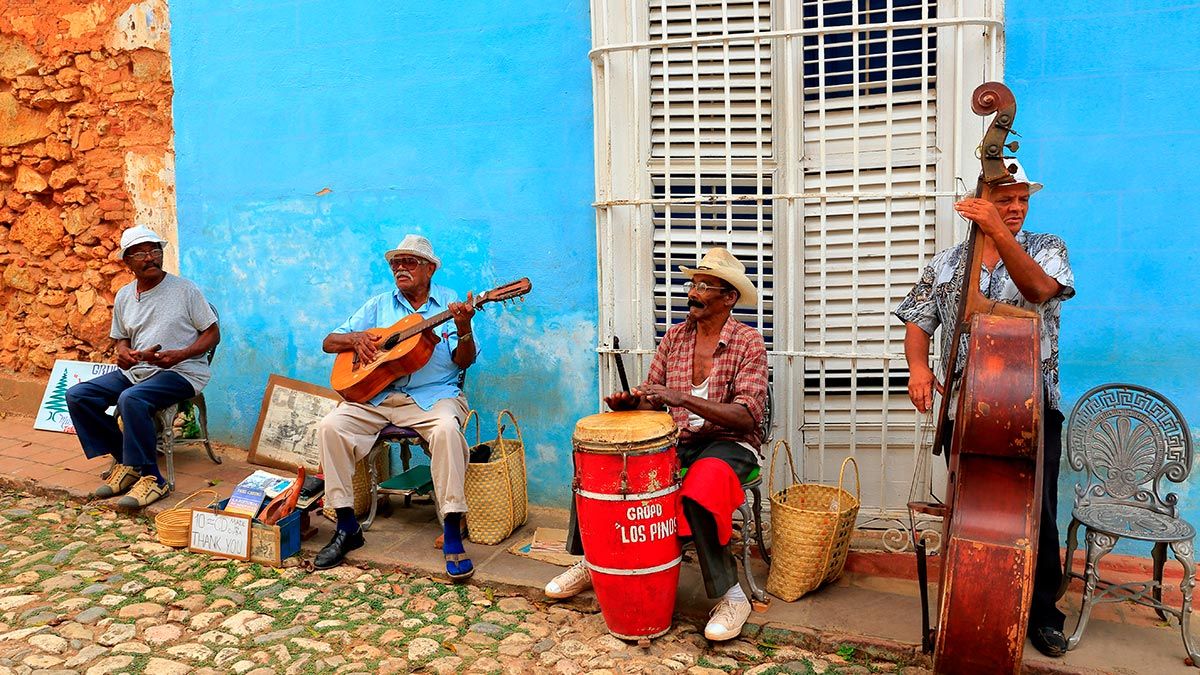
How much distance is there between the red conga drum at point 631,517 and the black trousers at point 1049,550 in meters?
1.06

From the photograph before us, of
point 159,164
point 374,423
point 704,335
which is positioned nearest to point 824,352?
point 704,335

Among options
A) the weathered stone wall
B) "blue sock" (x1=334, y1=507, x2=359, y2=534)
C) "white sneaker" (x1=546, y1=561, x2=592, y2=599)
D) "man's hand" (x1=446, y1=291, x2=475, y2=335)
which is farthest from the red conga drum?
the weathered stone wall

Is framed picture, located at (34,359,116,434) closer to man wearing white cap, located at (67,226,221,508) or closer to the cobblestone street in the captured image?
man wearing white cap, located at (67,226,221,508)

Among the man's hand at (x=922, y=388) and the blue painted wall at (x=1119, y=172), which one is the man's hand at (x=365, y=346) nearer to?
the man's hand at (x=922, y=388)

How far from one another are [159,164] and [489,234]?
8.61 feet

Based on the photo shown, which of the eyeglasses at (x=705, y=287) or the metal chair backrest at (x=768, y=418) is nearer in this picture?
the eyeglasses at (x=705, y=287)

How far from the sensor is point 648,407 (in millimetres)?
3771

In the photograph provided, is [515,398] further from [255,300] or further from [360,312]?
[255,300]

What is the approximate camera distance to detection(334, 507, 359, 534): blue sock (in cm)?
421

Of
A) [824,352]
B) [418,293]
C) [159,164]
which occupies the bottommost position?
[824,352]

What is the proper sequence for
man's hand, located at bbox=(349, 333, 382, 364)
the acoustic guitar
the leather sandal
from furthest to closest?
man's hand, located at bbox=(349, 333, 382, 364)
the acoustic guitar
the leather sandal

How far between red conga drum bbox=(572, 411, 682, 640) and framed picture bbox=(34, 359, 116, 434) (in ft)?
13.8

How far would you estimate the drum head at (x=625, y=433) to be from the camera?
3250mm

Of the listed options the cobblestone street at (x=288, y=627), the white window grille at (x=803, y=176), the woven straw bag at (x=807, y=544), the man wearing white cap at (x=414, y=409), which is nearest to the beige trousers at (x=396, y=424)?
the man wearing white cap at (x=414, y=409)
